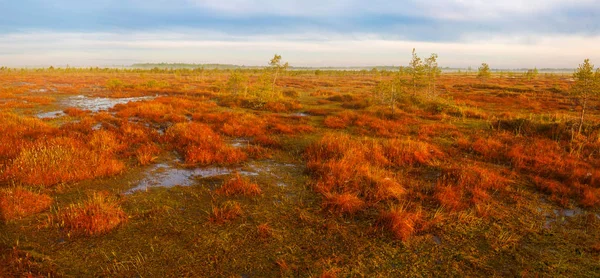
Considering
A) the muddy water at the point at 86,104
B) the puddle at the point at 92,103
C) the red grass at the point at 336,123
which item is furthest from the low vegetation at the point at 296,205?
the puddle at the point at 92,103

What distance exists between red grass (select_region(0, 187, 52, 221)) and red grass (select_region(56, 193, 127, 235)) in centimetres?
59

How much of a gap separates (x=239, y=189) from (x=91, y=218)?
3.07 metres

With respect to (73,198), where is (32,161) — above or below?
above

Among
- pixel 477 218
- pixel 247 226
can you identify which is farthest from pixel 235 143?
pixel 477 218

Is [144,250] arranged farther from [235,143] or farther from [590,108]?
[590,108]

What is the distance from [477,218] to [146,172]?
8.92 m

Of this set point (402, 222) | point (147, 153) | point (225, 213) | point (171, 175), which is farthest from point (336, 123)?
point (225, 213)

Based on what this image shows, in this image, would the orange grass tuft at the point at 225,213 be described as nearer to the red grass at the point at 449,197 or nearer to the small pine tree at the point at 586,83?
the red grass at the point at 449,197

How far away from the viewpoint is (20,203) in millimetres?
6102

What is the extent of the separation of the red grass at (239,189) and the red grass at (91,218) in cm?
220

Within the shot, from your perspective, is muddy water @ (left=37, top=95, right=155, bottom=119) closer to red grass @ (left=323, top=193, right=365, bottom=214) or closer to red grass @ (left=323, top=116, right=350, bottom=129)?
red grass @ (left=323, top=116, right=350, bottom=129)

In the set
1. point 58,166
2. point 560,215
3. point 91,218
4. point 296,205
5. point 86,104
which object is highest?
point 86,104

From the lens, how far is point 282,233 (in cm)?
573

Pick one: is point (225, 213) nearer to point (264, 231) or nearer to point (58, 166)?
point (264, 231)
